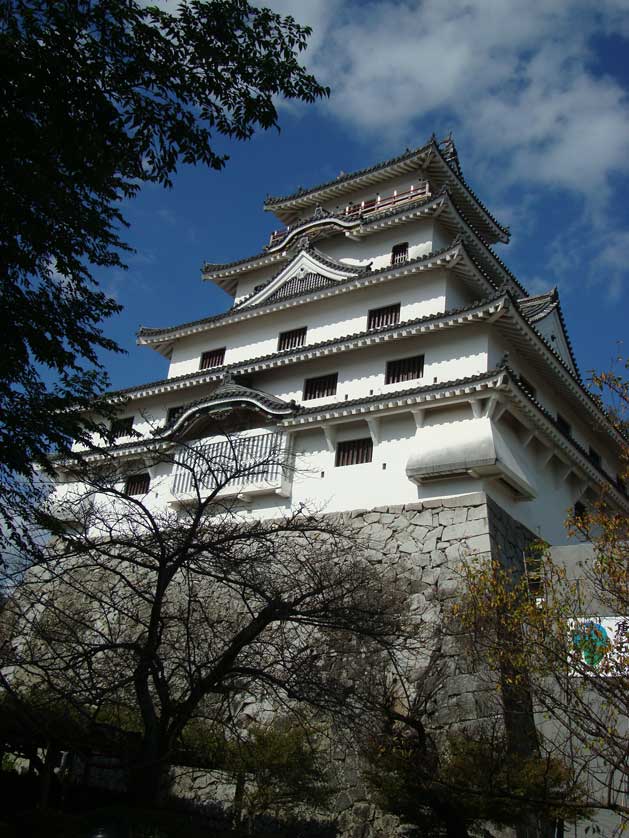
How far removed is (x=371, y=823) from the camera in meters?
11.6

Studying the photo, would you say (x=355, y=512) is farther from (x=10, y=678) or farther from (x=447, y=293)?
(x=10, y=678)

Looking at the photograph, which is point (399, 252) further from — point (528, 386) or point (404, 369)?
point (528, 386)

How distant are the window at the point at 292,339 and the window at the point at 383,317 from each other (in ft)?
6.83

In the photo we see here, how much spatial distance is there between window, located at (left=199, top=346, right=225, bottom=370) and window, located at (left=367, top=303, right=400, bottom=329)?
5.06 m

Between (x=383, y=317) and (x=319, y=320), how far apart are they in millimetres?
1986

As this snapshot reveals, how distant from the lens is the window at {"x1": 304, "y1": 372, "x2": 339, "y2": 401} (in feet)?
59.6

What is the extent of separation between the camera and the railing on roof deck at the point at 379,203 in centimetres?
2194

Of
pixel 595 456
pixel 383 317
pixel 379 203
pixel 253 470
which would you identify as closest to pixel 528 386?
pixel 383 317


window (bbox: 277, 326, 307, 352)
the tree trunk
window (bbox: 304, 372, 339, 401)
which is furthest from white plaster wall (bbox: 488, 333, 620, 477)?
the tree trunk

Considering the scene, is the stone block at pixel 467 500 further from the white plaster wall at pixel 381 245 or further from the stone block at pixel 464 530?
the white plaster wall at pixel 381 245

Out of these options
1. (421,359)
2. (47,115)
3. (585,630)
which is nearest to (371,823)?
(585,630)

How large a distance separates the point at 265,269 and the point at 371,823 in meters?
16.8

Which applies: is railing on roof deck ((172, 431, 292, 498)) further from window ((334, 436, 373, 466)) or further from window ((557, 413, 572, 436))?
window ((557, 413, 572, 436))

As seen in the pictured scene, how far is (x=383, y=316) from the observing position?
18.8 metres
